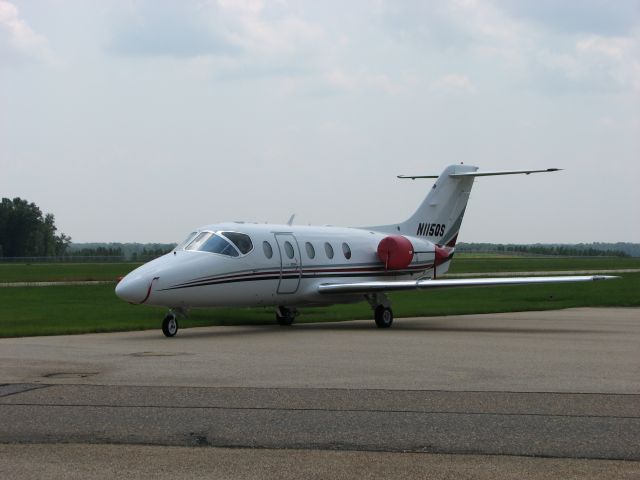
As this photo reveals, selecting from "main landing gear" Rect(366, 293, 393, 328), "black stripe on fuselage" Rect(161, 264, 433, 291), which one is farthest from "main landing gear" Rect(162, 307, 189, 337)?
"main landing gear" Rect(366, 293, 393, 328)

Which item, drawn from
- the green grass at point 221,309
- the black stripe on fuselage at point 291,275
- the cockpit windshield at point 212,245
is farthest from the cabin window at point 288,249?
the green grass at point 221,309

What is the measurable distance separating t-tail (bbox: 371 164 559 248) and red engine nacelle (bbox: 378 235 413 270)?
1928 millimetres

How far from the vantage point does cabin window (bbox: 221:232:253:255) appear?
24438mm

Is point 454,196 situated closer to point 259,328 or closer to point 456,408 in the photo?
point 259,328

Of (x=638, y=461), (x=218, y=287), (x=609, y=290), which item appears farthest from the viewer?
(x=609, y=290)

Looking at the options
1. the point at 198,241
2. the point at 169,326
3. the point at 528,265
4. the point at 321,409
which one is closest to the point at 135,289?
the point at 169,326

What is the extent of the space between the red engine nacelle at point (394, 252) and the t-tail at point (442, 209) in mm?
1928

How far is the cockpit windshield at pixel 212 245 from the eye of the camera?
78.3ft

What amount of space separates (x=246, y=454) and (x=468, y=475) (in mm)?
1976

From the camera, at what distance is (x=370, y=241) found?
29406 millimetres

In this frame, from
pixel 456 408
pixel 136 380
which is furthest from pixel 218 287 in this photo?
pixel 456 408

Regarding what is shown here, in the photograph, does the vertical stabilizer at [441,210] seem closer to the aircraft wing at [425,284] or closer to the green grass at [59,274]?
the aircraft wing at [425,284]

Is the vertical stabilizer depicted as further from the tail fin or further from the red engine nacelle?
the red engine nacelle

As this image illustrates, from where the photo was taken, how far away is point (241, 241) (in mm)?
24594
